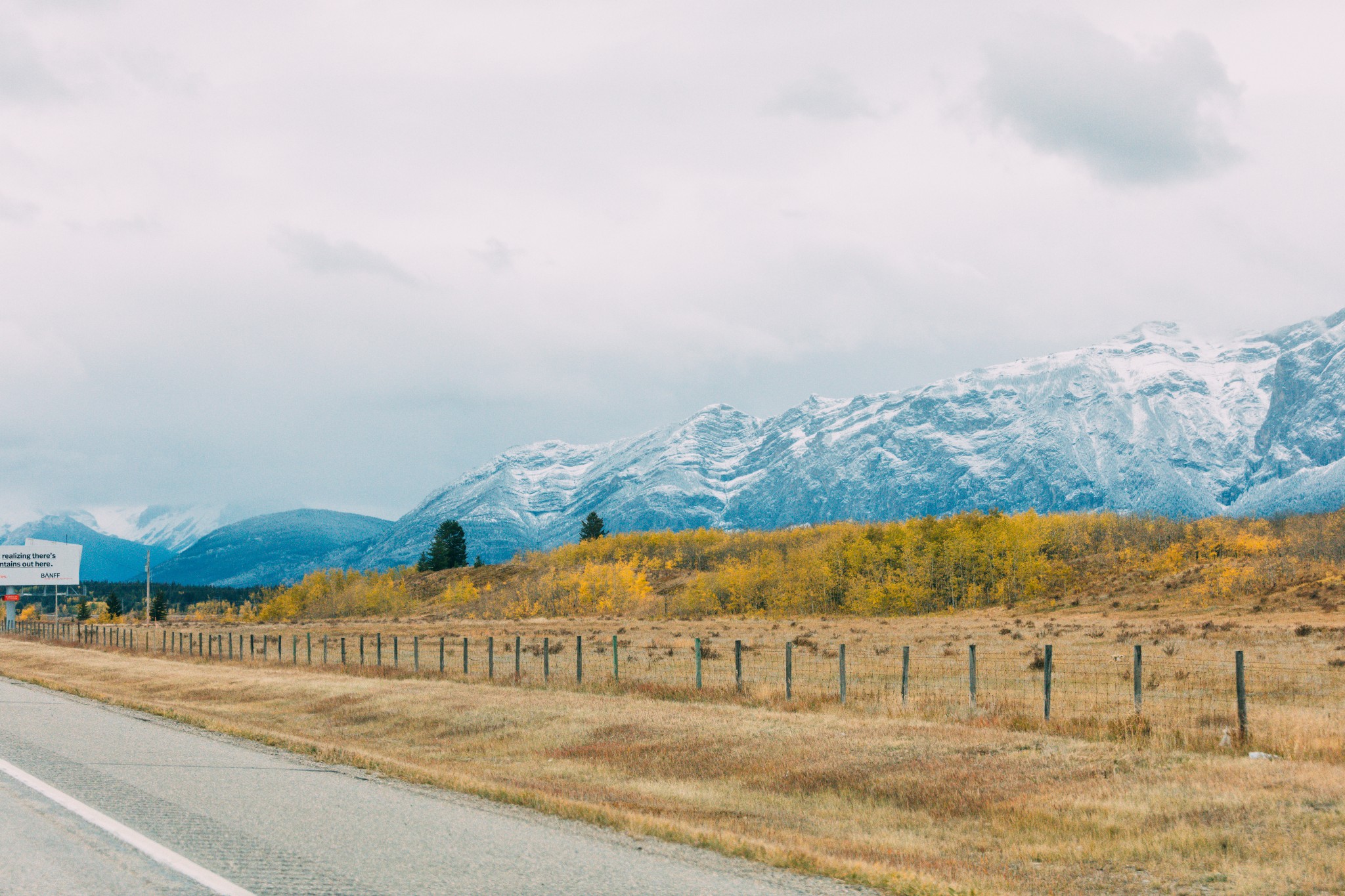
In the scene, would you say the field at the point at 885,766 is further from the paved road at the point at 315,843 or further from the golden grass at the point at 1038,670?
the paved road at the point at 315,843

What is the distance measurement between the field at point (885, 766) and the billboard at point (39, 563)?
103 m

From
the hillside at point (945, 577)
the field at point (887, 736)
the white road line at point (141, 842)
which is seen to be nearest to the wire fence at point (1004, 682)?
the field at point (887, 736)

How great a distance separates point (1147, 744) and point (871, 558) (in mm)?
116354

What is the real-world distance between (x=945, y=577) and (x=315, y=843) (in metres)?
122

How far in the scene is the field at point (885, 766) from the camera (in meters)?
10.3

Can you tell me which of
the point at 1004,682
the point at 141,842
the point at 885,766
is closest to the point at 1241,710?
the point at 885,766

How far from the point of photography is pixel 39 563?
121m

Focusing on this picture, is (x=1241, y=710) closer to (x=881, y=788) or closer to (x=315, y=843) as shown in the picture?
(x=881, y=788)

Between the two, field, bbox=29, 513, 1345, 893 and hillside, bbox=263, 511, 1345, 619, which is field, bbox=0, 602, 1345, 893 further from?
hillside, bbox=263, 511, 1345, 619

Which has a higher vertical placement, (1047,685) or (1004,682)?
(1047,685)

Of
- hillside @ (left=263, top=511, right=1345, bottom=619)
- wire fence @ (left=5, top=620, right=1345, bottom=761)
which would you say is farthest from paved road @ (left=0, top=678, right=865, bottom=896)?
hillside @ (left=263, top=511, right=1345, bottom=619)

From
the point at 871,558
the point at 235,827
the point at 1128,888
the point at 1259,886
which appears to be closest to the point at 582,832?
the point at 235,827

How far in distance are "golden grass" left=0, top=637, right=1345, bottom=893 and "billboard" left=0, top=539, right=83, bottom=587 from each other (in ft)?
374

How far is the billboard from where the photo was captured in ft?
389
